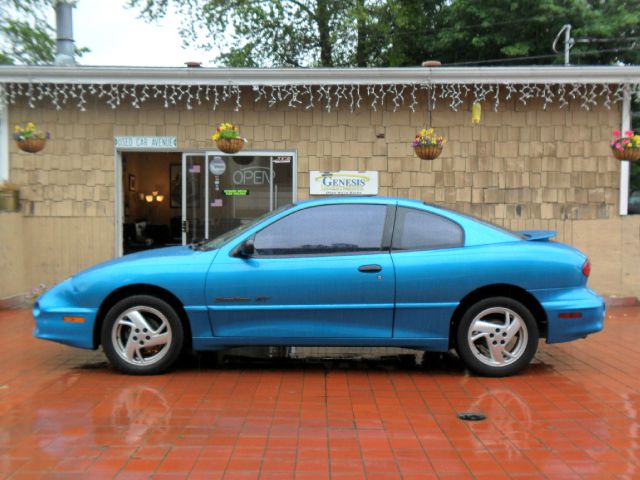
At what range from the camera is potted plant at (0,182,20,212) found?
891 centimetres

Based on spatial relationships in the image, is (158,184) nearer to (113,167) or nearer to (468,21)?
(113,167)

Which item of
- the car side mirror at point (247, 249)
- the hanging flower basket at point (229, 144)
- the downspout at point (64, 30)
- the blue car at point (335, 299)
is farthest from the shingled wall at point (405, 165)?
the car side mirror at point (247, 249)

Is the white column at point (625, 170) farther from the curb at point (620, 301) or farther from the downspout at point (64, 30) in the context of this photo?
the downspout at point (64, 30)

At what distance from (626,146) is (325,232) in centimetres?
499

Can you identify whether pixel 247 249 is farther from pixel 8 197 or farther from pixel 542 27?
pixel 542 27

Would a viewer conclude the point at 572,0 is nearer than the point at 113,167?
No

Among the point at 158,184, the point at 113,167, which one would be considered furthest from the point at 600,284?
the point at 158,184

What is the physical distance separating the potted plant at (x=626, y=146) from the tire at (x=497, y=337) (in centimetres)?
409

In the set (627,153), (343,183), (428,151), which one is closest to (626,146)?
(627,153)

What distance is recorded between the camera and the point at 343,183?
9.27m

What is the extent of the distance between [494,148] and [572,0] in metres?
8.86

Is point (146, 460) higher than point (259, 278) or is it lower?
lower

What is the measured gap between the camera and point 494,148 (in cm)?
923

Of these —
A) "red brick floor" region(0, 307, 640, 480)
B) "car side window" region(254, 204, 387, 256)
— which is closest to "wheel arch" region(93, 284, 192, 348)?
"red brick floor" region(0, 307, 640, 480)
